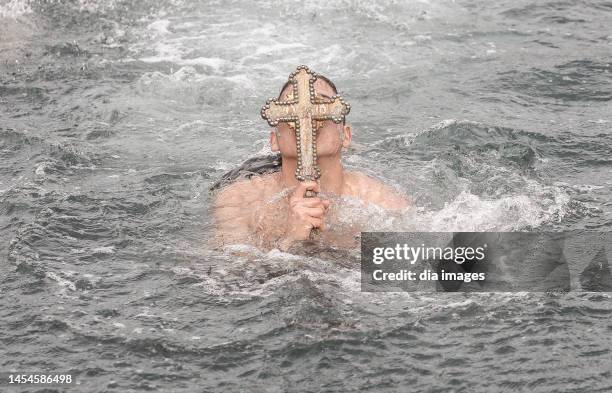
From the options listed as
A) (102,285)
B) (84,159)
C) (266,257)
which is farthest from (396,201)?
(84,159)

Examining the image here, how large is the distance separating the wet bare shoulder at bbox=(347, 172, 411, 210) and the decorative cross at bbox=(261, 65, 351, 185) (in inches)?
34.0

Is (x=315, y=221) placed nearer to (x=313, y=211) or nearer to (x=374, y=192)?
(x=313, y=211)

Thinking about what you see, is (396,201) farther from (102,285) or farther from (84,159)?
(84,159)

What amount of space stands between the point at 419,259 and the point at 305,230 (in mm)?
920

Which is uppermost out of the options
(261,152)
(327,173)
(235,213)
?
(327,173)

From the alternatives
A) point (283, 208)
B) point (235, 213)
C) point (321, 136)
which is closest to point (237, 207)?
point (235, 213)

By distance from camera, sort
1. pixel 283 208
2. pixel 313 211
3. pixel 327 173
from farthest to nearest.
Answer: pixel 283 208 < pixel 327 173 < pixel 313 211

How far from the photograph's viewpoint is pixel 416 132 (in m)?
10.3

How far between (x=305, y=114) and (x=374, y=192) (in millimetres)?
1207

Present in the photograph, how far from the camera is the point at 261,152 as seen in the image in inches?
395

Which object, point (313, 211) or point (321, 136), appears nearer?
point (313, 211)

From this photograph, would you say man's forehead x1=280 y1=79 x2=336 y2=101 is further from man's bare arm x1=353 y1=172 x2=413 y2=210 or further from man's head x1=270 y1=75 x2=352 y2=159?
man's bare arm x1=353 y1=172 x2=413 y2=210

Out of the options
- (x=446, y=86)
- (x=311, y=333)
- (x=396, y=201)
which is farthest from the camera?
(x=446, y=86)

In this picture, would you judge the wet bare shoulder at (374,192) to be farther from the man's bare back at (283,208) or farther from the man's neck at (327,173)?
the man's neck at (327,173)
